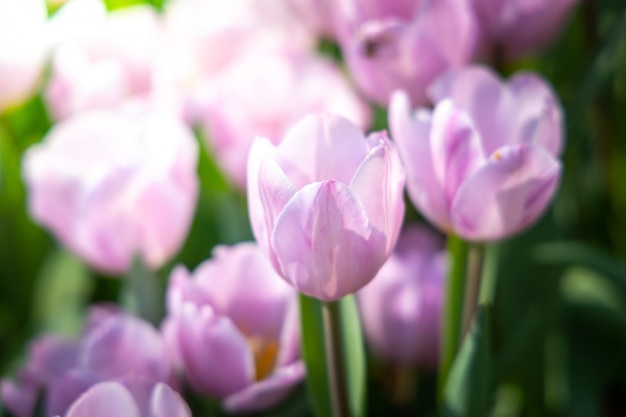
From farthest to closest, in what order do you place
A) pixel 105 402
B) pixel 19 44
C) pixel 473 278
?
1. pixel 19 44
2. pixel 473 278
3. pixel 105 402

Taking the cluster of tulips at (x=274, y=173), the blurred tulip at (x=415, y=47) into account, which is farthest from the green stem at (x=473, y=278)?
the blurred tulip at (x=415, y=47)

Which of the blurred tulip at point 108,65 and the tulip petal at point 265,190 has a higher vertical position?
the tulip petal at point 265,190

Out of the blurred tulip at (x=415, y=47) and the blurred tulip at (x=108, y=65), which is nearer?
the blurred tulip at (x=415, y=47)

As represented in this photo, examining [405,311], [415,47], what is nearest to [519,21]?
[415,47]

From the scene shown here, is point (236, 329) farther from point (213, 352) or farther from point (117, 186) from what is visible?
point (117, 186)

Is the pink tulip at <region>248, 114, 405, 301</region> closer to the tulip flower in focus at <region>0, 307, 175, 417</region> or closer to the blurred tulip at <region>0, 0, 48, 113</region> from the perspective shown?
the tulip flower in focus at <region>0, 307, 175, 417</region>

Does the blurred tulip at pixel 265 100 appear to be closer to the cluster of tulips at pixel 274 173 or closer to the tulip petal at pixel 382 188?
the cluster of tulips at pixel 274 173

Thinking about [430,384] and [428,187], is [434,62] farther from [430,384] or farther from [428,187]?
[430,384]
